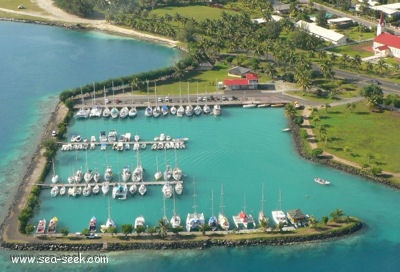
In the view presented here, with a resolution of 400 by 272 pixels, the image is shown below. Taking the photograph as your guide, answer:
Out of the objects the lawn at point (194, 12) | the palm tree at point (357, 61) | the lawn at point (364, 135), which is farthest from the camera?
the lawn at point (194, 12)

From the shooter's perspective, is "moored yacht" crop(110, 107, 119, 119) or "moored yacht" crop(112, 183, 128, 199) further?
"moored yacht" crop(110, 107, 119, 119)

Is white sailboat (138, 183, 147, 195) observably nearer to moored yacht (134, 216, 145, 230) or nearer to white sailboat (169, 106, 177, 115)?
moored yacht (134, 216, 145, 230)

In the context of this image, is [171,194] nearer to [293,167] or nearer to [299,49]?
[293,167]

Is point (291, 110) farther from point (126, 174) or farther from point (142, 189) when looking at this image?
point (142, 189)

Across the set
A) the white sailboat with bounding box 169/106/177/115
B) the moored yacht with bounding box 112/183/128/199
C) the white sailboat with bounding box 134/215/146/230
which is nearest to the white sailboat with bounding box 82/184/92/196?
the moored yacht with bounding box 112/183/128/199

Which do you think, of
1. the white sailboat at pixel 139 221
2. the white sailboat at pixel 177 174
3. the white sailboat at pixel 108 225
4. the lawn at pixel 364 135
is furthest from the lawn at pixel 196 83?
the white sailboat at pixel 108 225

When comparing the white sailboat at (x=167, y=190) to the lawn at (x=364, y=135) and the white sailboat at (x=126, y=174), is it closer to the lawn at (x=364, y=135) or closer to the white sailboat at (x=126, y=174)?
the white sailboat at (x=126, y=174)
